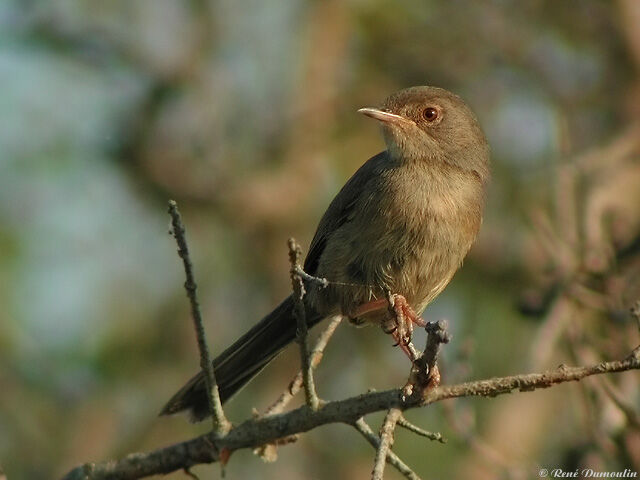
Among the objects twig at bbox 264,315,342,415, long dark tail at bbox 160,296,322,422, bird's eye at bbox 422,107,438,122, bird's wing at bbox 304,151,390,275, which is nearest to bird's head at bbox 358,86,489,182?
bird's eye at bbox 422,107,438,122

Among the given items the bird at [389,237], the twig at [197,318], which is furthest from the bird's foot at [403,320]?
the twig at [197,318]

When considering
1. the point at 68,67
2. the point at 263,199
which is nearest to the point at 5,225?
the point at 68,67

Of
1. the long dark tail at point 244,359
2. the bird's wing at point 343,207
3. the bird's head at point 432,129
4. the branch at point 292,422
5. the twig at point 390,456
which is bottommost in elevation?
the twig at point 390,456

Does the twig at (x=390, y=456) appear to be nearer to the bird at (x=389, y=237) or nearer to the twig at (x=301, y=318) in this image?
the twig at (x=301, y=318)

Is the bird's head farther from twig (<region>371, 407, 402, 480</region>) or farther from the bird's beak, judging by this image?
twig (<region>371, 407, 402, 480</region>)

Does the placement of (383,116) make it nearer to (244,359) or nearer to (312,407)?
(244,359)

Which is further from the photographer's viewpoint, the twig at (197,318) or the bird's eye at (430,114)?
the bird's eye at (430,114)
